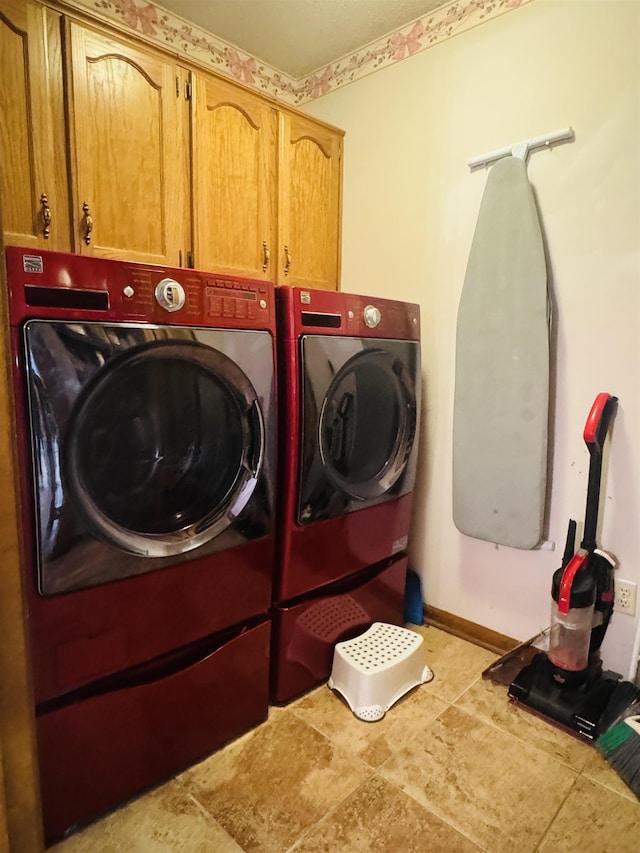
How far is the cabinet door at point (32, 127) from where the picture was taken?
57.2 inches

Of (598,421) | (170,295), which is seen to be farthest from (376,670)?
(170,295)

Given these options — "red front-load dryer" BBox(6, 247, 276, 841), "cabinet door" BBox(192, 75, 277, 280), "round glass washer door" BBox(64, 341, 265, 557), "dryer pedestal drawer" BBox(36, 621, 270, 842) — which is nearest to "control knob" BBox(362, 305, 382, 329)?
"red front-load dryer" BBox(6, 247, 276, 841)

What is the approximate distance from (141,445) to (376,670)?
1042 mm

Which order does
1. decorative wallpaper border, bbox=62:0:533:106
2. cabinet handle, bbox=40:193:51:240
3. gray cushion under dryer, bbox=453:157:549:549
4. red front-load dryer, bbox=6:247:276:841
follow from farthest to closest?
1. decorative wallpaper border, bbox=62:0:533:106
2. gray cushion under dryer, bbox=453:157:549:549
3. cabinet handle, bbox=40:193:51:240
4. red front-load dryer, bbox=6:247:276:841

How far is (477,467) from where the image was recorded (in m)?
1.96

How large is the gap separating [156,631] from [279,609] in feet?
1.41

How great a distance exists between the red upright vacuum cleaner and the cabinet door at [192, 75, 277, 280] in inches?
53.9

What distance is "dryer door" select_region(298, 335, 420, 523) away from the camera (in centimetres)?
157

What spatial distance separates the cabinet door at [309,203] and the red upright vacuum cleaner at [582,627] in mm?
1300

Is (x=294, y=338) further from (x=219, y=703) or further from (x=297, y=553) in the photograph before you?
(x=219, y=703)

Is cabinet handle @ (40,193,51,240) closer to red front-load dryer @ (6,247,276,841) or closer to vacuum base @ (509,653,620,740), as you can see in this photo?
red front-load dryer @ (6,247,276,841)

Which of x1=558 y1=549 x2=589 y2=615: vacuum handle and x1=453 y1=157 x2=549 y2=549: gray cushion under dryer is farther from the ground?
x1=453 y1=157 x2=549 y2=549: gray cushion under dryer

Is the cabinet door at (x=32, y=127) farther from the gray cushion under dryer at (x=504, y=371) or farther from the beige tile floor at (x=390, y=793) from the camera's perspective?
the beige tile floor at (x=390, y=793)

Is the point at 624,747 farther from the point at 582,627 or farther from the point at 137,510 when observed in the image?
the point at 137,510
